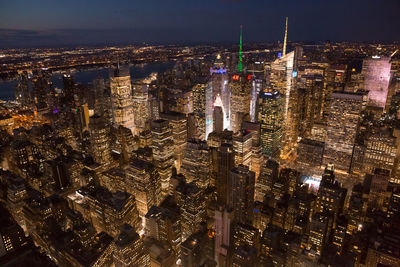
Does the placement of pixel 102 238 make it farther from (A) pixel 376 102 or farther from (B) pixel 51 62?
(B) pixel 51 62

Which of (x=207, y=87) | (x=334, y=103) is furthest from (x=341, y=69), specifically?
(x=207, y=87)

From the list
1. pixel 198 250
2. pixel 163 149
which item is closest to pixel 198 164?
pixel 163 149

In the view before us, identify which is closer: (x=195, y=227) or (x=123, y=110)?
(x=195, y=227)

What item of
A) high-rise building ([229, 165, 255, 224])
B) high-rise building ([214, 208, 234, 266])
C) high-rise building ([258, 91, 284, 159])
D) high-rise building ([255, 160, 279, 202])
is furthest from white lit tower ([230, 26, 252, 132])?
high-rise building ([214, 208, 234, 266])

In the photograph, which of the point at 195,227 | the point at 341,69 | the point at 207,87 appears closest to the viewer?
the point at 195,227

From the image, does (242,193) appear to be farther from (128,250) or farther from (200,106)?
(200,106)

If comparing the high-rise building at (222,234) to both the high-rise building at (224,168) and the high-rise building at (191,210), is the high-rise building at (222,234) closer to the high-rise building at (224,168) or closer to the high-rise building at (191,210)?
the high-rise building at (191,210)

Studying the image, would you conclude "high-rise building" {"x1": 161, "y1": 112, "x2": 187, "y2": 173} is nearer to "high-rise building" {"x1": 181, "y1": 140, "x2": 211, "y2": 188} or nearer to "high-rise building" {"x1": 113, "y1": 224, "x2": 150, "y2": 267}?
"high-rise building" {"x1": 181, "y1": 140, "x2": 211, "y2": 188}
